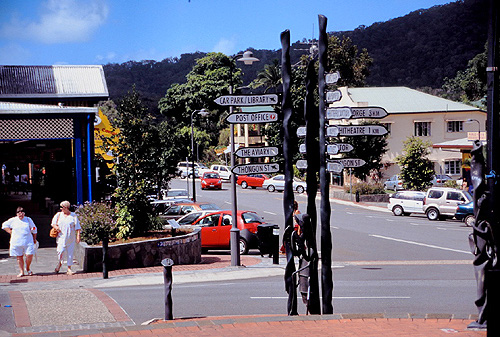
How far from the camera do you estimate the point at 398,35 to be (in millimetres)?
156625

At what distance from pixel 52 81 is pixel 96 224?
63.3 ft

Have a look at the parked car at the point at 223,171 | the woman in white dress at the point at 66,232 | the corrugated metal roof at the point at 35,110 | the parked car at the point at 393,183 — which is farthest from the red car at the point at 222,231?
the parked car at the point at 223,171

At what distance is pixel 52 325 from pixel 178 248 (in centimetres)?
826

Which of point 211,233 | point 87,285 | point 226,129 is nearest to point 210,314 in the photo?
point 87,285

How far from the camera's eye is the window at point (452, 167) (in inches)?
2280

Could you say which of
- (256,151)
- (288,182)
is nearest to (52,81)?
(256,151)

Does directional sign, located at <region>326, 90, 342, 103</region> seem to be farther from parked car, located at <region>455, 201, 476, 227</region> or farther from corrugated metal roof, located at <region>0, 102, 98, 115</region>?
parked car, located at <region>455, 201, 476, 227</region>

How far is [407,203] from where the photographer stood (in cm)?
3812

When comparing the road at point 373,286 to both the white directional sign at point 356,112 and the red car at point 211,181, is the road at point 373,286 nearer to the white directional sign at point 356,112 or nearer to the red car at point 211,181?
the white directional sign at point 356,112

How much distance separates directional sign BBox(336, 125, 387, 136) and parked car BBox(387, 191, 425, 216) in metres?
28.7

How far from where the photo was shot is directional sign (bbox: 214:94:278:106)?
10617 mm

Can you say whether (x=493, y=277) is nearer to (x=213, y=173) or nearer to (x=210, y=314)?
(x=210, y=314)

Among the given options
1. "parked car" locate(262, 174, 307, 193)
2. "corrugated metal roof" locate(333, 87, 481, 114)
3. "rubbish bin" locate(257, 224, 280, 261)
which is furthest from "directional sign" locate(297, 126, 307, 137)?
"corrugated metal roof" locate(333, 87, 481, 114)

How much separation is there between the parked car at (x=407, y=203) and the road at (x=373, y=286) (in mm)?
7490
